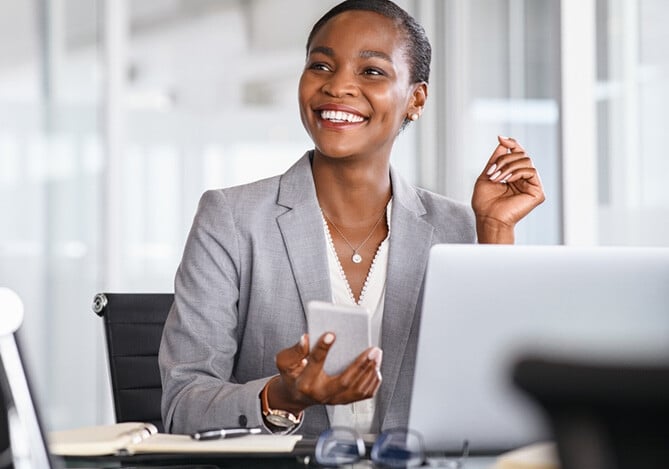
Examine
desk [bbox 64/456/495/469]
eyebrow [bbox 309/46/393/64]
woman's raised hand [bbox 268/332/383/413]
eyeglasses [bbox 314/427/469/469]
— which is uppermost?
eyebrow [bbox 309/46/393/64]

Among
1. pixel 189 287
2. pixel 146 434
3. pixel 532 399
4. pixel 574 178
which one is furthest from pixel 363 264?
pixel 532 399

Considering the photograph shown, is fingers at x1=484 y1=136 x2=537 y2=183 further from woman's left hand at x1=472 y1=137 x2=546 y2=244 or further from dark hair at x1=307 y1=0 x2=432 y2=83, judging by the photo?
dark hair at x1=307 y1=0 x2=432 y2=83

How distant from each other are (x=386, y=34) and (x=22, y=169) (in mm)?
2543

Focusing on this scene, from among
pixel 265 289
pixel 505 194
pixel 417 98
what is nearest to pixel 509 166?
pixel 505 194

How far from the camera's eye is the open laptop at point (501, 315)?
4.15 ft

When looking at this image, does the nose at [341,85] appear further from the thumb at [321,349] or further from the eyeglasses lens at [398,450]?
the eyeglasses lens at [398,450]

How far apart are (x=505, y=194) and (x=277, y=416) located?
0.86 metres

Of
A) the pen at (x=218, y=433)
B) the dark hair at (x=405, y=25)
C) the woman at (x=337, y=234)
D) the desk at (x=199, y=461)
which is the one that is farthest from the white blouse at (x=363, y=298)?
the desk at (x=199, y=461)

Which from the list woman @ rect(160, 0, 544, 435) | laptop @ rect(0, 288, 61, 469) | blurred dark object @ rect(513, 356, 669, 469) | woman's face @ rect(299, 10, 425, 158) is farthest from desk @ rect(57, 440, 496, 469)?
woman's face @ rect(299, 10, 425, 158)

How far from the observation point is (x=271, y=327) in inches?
81.4

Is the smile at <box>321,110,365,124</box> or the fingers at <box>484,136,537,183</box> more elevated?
the smile at <box>321,110,365,124</box>

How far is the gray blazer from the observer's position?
1975 millimetres

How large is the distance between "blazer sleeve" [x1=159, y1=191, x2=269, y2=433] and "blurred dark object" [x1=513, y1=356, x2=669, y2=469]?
4.06ft

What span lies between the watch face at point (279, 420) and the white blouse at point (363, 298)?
0.84 feet
